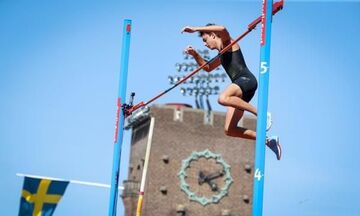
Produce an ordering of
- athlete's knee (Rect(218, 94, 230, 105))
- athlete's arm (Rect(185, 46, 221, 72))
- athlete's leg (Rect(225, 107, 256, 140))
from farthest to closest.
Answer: athlete's arm (Rect(185, 46, 221, 72))
athlete's leg (Rect(225, 107, 256, 140))
athlete's knee (Rect(218, 94, 230, 105))

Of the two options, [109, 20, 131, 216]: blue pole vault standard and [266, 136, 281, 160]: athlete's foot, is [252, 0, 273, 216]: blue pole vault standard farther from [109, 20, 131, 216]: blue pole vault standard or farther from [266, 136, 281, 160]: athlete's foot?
[109, 20, 131, 216]: blue pole vault standard

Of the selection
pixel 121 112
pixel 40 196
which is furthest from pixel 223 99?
pixel 40 196

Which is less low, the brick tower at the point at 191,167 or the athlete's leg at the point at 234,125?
the brick tower at the point at 191,167

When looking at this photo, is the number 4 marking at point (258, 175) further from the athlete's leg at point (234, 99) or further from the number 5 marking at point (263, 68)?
the athlete's leg at point (234, 99)

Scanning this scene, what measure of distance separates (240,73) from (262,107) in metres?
1.65

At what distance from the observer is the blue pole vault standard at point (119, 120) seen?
16.0 metres

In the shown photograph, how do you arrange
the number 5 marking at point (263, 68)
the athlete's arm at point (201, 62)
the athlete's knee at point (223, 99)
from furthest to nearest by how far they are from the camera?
1. the athlete's arm at point (201, 62)
2. the athlete's knee at point (223, 99)
3. the number 5 marking at point (263, 68)

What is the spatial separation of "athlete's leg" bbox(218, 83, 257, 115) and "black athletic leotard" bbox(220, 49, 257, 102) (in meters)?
0.11

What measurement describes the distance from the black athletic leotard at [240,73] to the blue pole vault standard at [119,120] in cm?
456

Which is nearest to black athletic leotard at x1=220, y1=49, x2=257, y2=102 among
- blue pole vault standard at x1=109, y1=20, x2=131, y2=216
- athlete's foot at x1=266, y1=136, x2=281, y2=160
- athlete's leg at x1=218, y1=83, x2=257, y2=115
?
athlete's leg at x1=218, y1=83, x2=257, y2=115

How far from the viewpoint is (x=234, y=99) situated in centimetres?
1148

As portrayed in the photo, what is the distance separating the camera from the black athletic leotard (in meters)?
11.7

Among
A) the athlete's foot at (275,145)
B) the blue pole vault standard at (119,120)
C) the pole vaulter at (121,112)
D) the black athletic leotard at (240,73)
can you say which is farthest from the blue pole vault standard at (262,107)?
the blue pole vault standard at (119,120)

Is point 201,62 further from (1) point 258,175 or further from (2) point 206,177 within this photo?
(2) point 206,177
